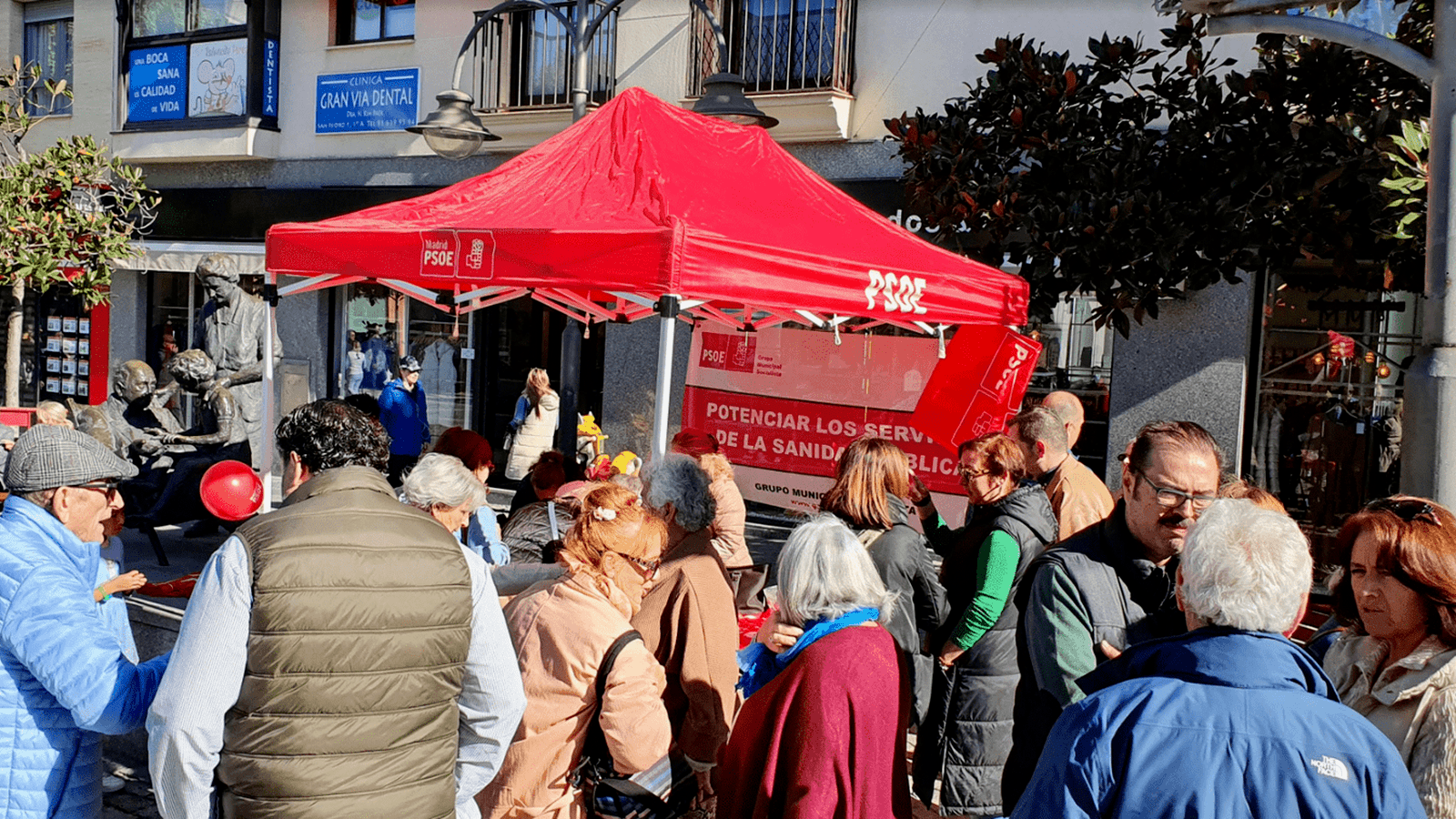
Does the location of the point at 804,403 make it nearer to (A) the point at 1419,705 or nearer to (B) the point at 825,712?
(B) the point at 825,712

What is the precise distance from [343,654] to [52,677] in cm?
69

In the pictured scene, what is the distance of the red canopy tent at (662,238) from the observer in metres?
4.78

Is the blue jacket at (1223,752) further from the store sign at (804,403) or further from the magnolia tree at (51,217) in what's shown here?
the magnolia tree at (51,217)

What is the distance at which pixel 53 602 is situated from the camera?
2.62m

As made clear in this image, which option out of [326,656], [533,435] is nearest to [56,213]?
[533,435]

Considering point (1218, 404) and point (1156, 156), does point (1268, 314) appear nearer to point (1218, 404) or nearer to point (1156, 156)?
point (1218, 404)

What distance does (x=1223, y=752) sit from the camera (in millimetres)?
1938

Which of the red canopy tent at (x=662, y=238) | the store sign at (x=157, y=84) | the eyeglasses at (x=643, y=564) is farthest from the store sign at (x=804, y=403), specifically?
the store sign at (x=157, y=84)

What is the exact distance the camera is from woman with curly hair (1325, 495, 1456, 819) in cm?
242

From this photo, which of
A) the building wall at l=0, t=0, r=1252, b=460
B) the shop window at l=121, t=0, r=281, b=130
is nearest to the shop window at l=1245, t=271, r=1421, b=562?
the building wall at l=0, t=0, r=1252, b=460

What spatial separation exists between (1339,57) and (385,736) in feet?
18.0

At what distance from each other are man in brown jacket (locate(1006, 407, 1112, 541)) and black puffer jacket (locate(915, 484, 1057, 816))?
1.43ft

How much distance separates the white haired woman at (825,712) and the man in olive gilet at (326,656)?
2.21ft

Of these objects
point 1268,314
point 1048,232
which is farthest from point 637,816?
point 1268,314
